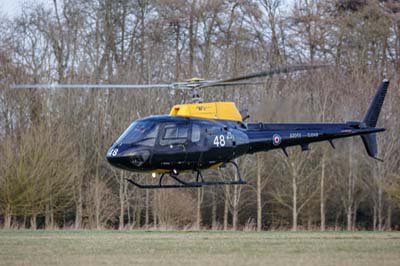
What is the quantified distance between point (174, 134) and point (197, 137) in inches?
26.1

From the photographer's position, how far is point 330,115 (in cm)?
3769

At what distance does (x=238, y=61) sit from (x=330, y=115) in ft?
38.7

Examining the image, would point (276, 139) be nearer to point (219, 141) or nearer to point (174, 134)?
point (219, 141)

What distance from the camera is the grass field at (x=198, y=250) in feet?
62.8

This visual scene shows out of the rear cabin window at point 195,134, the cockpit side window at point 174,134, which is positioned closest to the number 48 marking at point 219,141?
the rear cabin window at point 195,134

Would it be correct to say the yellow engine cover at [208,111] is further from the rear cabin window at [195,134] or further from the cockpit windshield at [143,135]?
the cockpit windshield at [143,135]

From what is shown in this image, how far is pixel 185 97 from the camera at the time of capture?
4822cm

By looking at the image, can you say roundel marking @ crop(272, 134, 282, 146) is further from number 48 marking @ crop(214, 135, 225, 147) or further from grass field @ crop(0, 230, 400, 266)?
grass field @ crop(0, 230, 400, 266)

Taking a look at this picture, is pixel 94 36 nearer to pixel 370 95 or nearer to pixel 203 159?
pixel 370 95

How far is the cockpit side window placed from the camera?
2597cm

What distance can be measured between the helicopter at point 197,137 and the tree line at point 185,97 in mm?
3045

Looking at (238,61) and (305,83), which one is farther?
(238,61)

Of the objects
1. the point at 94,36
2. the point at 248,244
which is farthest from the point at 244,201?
the point at 248,244

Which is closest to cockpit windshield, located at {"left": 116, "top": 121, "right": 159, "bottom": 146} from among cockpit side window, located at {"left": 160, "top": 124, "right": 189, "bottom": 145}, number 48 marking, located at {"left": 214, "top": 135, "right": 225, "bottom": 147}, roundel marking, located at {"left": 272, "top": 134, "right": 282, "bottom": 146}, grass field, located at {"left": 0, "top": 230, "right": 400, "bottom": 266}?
cockpit side window, located at {"left": 160, "top": 124, "right": 189, "bottom": 145}
